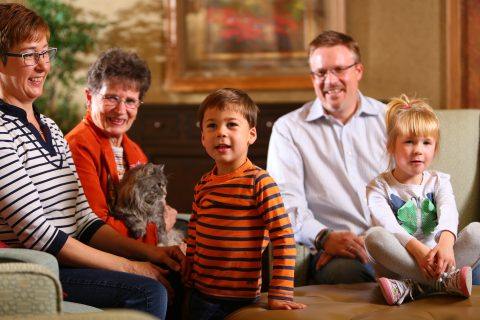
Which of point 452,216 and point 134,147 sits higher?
point 134,147

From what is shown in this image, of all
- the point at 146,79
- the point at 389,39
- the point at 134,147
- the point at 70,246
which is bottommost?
the point at 70,246

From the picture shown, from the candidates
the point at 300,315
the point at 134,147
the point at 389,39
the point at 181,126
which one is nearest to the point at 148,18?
the point at 181,126

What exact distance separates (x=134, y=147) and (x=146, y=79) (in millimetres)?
245

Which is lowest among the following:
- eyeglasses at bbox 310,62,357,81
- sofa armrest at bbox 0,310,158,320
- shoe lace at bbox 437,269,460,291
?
shoe lace at bbox 437,269,460,291

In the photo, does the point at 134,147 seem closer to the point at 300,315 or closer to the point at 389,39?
the point at 300,315

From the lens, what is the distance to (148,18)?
5.71 metres

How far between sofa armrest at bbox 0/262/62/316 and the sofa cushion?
64 centimetres

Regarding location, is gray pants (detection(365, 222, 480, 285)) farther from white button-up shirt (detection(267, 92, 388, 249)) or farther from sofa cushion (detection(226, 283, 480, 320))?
white button-up shirt (detection(267, 92, 388, 249))

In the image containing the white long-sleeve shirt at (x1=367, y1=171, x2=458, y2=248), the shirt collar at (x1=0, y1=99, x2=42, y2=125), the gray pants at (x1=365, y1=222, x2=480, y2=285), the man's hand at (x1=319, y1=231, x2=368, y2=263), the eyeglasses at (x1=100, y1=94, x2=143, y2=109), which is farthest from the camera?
the man's hand at (x1=319, y1=231, x2=368, y2=263)

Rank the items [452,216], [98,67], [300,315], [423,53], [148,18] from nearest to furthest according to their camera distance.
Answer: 1. [300,315]
2. [452,216]
3. [98,67]
4. [423,53]
5. [148,18]

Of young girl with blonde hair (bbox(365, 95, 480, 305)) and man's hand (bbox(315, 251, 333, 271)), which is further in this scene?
man's hand (bbox(315, 251, 333, 271))

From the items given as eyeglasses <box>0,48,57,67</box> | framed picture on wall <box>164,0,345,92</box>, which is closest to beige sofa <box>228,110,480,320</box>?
eyeglasses <box>0,48,57,67</box>

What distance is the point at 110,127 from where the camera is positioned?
8.57 ft

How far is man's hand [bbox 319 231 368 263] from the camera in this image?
272 centimetres
